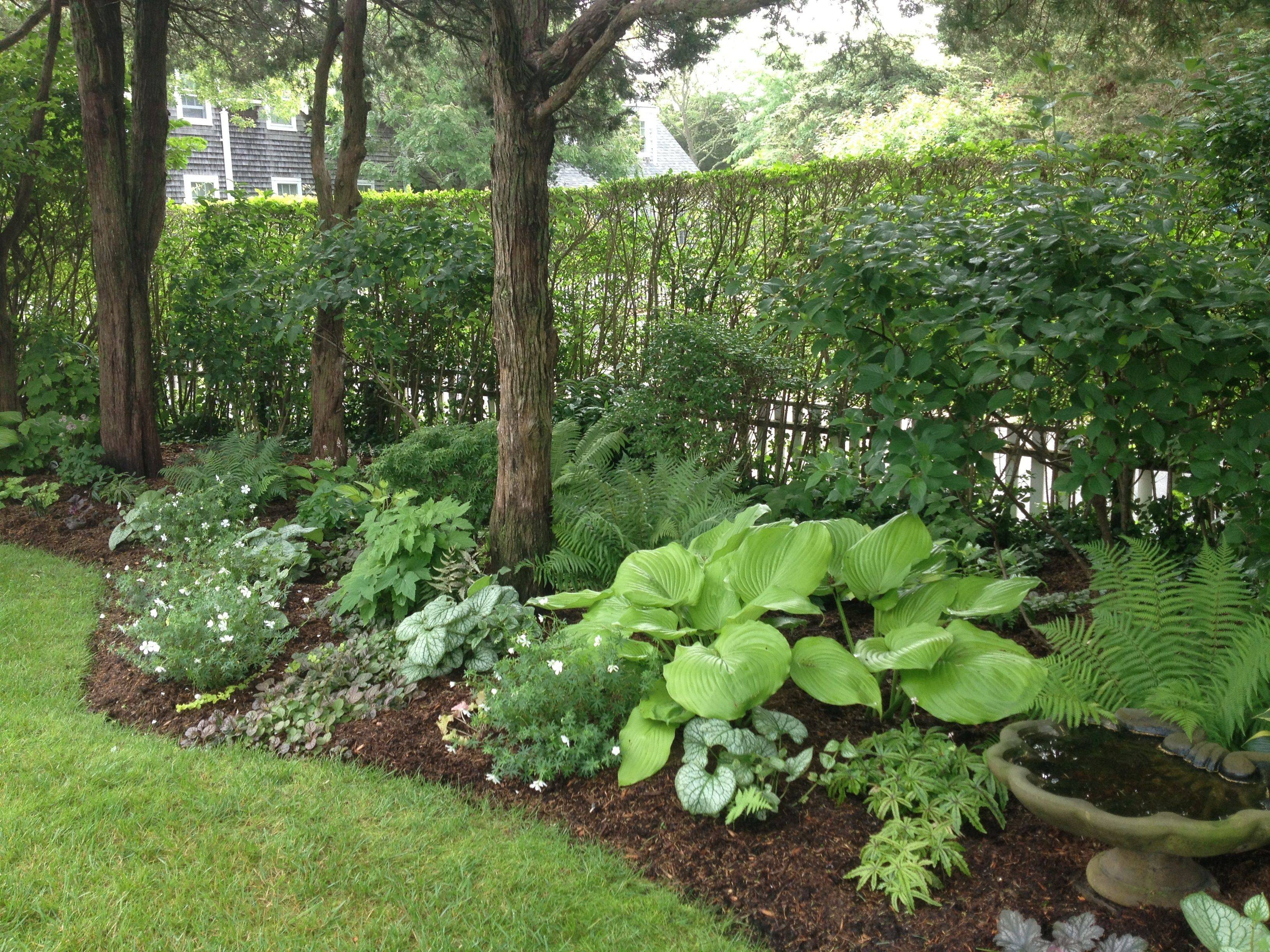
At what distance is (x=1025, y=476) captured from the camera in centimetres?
485

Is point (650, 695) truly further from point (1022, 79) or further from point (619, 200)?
point (1022, 79)

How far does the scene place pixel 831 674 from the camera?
3180mm

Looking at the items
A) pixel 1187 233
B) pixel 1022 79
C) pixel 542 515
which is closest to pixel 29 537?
pixel 542 515

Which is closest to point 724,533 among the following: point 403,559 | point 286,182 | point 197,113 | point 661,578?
point 661,578

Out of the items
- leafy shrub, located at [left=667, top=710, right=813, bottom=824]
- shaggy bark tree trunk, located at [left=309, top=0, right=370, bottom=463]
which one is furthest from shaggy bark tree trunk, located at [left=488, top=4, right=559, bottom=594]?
shaggy bark tree trunk, located at [left=309, top=0, right=370, bottom=463]

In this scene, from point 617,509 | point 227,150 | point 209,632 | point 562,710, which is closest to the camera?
point 562,710

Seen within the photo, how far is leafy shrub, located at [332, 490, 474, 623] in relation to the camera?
4.26 m

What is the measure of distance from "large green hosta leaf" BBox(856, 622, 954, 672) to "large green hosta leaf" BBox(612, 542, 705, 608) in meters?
0.67

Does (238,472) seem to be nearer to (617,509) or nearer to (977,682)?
(617,509)

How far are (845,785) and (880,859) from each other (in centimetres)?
34

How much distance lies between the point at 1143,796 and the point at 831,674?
1.01 metres

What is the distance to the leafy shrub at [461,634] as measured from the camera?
384 centimetres

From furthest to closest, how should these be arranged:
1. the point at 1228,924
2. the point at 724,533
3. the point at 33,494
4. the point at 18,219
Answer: the point at 18,219, the point at 33,494, the point at 724,533, the point at 1228,924

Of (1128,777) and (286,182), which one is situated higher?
(286,182)
